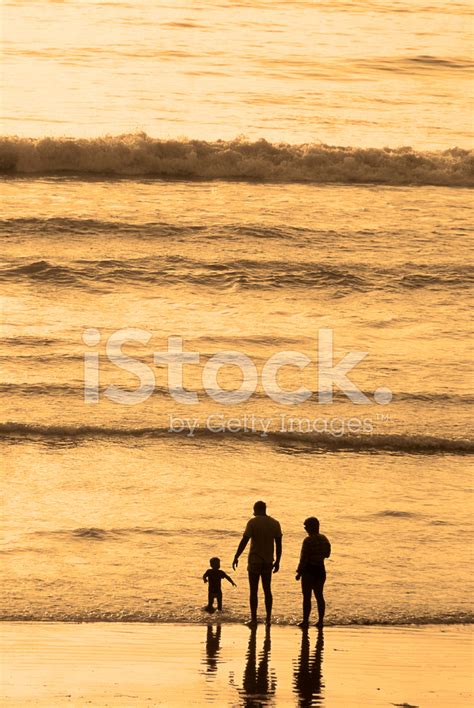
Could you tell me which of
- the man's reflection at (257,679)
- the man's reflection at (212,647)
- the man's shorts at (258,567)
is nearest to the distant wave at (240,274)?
the man's shorts at (258,567)

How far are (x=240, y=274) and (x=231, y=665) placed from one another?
14.3 m

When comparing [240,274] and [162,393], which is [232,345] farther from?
[240,274]

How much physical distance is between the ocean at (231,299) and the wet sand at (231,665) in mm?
487

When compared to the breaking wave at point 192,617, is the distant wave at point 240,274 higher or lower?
higher

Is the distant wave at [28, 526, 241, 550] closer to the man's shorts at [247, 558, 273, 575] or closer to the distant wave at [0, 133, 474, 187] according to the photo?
the man's shorts at [247, 558, 273, 575]

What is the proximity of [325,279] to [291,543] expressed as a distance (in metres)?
10.8

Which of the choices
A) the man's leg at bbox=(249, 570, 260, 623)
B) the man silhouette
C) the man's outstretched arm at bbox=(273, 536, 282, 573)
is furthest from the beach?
the man's outstretched arm at bbox=(273, 536, 282, 573)

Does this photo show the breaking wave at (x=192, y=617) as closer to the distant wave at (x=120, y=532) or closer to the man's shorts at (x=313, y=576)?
the man's shorts at (x=313, y=576)

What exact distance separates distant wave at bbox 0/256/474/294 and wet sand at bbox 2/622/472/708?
1268 cm

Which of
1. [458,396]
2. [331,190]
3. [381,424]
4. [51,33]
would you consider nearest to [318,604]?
[381,424]

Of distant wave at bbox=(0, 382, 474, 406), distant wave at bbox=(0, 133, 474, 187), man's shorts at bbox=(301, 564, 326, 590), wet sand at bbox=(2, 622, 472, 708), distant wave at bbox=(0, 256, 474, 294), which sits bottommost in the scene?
wet sand at bbox=(2, 622, 472, 708)

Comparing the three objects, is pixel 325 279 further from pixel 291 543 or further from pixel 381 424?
pixel 291 543

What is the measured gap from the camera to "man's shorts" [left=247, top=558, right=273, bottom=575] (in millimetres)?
11555

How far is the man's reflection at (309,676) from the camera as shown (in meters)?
9.45
